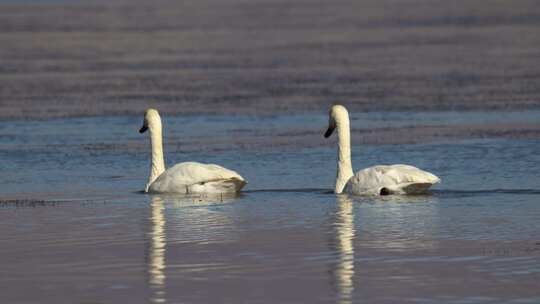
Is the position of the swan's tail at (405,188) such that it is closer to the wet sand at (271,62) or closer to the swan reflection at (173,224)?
the swan reflection at (173,224)

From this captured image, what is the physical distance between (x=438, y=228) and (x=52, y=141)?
37.1 feet

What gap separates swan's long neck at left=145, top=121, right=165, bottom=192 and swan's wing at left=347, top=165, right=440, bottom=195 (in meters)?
2.84

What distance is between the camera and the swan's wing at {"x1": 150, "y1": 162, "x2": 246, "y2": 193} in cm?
1814

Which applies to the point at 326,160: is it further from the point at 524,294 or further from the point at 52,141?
the point at 524,294

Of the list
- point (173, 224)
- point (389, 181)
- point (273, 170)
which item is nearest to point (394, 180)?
point (389, 181)

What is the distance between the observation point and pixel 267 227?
49.2ft

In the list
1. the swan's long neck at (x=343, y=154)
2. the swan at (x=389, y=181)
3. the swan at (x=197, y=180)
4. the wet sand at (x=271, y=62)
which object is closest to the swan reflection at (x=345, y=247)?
the swan at (x=389, y=181)

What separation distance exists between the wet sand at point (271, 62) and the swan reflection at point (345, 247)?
11780 millimetres

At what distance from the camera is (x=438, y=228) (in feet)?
47.9

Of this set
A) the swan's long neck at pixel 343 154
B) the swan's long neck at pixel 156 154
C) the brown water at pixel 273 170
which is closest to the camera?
the brown water at pixel 273 170

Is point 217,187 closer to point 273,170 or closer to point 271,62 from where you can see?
point 273,170

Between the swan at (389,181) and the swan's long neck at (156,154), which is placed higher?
the swan's long neck at (156,154)

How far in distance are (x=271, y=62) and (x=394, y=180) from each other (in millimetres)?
24958

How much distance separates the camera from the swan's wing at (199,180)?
18.1 meters
